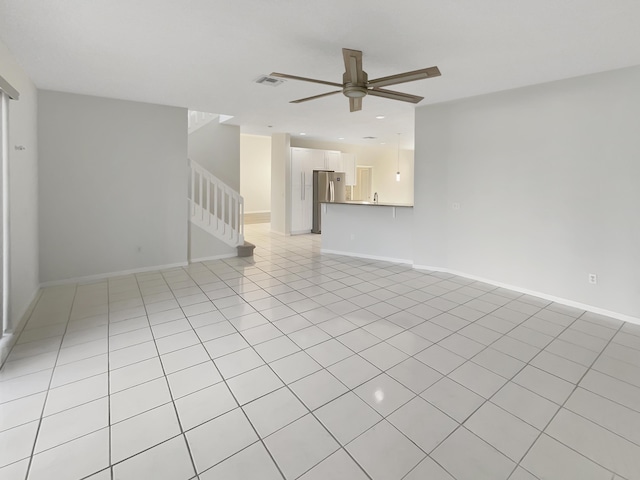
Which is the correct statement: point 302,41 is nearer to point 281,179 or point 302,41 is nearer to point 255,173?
point 281,179

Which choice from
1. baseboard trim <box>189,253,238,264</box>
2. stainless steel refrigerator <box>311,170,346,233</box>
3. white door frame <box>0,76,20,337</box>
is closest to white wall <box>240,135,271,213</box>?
stainless steel refrigerator <box>311,170,346,233</box>

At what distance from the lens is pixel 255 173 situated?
36.6 ft

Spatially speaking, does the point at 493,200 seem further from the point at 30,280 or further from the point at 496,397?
the point at 30,280

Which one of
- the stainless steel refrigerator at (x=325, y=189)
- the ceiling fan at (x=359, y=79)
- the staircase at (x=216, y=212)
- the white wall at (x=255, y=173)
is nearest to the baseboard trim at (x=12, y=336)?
the staircase at (x=216, y=212)

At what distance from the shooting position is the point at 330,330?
3094mm

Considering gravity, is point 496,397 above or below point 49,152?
below

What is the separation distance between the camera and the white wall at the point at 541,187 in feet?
11.2

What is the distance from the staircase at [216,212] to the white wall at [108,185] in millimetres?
314

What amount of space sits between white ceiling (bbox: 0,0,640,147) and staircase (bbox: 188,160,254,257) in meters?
1.73

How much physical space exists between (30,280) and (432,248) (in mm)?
5449

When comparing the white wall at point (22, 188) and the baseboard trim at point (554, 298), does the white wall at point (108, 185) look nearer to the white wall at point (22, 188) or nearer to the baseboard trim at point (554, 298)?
the white wall at point (22, 188)

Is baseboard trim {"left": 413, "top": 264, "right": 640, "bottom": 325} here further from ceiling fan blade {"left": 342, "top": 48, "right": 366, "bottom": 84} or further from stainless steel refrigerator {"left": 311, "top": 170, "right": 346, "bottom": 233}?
stainless steel refrigerator {"left": 311, "top": 170, "right": 346, "bottom": 233}

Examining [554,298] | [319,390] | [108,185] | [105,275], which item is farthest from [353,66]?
[105,275]

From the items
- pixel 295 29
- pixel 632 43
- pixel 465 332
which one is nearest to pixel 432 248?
pixel 465 332
